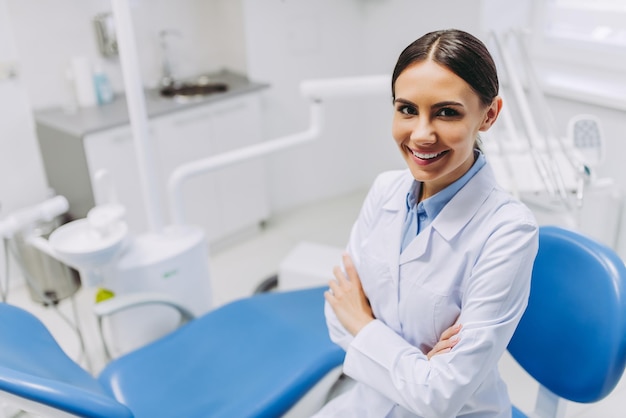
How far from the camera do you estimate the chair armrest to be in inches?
69.9

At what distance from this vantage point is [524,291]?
0.98m

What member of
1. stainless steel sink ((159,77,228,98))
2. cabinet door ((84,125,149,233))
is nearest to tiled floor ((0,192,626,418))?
cabinet door ((84,125,149,233))

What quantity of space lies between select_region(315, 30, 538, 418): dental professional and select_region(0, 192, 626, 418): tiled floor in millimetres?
992

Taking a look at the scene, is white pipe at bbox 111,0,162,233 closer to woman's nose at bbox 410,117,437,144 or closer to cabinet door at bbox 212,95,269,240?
cabinet door at bbox 212,95,269,240

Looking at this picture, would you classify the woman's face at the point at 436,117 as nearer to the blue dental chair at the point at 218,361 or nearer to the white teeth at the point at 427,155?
the white teeth at the point at 427,155

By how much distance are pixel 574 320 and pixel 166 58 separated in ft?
8.42

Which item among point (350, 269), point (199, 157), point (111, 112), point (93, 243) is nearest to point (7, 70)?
point (111, 112)

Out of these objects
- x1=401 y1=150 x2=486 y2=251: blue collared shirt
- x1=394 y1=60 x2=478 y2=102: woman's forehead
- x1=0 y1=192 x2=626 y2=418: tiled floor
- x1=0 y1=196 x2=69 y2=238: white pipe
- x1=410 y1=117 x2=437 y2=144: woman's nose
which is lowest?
x1=0 y1=192 x2=626 y2=418: tiled floor

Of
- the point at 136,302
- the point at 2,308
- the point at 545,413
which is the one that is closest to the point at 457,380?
the point at 545,413

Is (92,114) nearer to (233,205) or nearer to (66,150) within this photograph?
(66,150)

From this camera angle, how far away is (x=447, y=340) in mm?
999

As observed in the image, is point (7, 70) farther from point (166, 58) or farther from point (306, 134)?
point (306, 134)

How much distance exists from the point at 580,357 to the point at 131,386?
3.62 feet

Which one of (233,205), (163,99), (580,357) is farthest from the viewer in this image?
(233,205)
